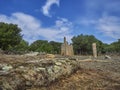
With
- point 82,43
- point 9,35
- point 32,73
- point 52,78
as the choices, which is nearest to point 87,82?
point 52,78

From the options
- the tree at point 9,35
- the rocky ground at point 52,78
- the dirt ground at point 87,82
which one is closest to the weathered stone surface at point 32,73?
the rocky ground at point 52,78

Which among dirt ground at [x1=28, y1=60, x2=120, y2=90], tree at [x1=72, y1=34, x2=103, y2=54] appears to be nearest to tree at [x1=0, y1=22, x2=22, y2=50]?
tree at [x1=72, y1=34, x2=103, y2=54]

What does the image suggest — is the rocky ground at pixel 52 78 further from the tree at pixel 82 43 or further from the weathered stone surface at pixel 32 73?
the tree at pixel 82 43

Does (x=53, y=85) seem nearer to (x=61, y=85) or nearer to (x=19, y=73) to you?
(x=61, y=85)

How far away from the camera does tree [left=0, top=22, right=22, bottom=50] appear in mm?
48444

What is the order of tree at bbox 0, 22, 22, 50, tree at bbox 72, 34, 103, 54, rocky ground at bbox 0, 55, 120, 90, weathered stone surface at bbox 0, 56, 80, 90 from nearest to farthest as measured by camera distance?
1. weathered stone surface at bbox 0, 56, 80, 90
2. rocky ground at bbox 0, 55, 120, 90
3. tree at bbox 0, 22, 22, 50
4. tree at bbox 72, 34, 103, 54

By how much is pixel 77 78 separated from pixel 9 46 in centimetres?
4279

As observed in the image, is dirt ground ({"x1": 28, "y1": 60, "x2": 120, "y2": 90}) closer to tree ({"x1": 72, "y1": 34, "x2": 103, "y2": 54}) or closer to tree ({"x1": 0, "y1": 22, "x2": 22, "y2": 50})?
tree ({"x1": 0, "y1": 22, "x2": 22, "y2": 50})

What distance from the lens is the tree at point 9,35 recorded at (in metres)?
48.4

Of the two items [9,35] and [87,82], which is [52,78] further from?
[9,35]

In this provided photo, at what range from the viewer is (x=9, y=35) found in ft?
162

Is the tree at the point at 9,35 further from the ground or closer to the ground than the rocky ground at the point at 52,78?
further from the ground

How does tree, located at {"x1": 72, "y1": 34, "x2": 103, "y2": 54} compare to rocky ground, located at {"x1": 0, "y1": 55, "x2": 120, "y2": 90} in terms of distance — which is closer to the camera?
rocky ground, located at {"x1": 0, "y1": 55, "x2": 120, "y2": 90}

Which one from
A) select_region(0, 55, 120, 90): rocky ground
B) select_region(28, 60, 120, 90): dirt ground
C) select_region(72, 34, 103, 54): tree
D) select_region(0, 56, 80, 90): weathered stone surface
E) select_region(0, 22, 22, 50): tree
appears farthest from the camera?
select_region(72, 34, 103, 54): tree
